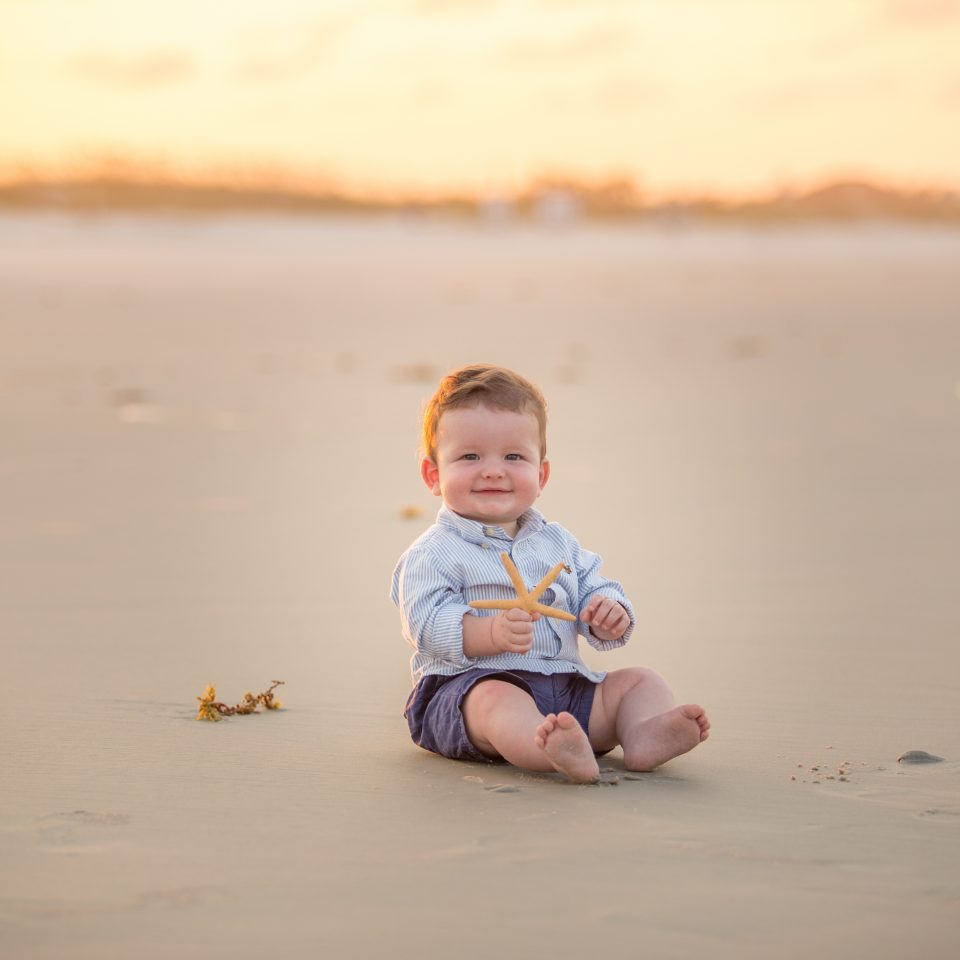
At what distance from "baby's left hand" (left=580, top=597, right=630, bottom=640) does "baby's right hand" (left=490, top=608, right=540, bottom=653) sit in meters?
0.21

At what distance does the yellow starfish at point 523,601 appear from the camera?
3635 millimetres

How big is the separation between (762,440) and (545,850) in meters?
5.98

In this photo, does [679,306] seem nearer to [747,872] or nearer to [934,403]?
[934,403]

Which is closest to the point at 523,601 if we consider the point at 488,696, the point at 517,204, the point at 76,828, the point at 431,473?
the point at 488,696

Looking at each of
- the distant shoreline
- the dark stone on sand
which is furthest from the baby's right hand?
the distant shoreline

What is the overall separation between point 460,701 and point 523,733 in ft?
0.63

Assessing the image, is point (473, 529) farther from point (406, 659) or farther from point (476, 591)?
point (406, 659)

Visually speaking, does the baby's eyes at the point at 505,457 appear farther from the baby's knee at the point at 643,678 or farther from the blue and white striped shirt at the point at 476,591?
the baby's knee at the point at 643,678

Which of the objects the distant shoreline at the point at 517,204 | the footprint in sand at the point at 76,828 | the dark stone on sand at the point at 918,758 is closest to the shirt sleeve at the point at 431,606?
the footprint in sand at the point at 76,828

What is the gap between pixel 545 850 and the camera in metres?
3.12

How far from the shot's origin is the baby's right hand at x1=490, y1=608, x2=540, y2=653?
3629 millimetres

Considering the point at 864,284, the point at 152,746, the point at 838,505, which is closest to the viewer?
the point at 152,746

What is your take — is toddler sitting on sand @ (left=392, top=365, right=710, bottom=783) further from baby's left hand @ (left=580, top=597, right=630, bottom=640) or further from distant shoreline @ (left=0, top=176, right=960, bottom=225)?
distant shoreline @ (left=0, top=176, right=960, bottom=225)

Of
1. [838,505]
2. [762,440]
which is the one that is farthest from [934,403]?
[838,505]
